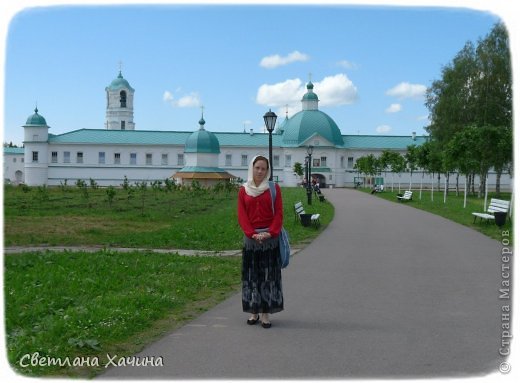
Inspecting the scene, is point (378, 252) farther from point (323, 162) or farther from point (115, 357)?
point (323, 162)

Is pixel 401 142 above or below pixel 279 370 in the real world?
above

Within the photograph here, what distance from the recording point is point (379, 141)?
248ft

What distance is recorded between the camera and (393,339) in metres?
5.38

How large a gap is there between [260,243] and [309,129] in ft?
222

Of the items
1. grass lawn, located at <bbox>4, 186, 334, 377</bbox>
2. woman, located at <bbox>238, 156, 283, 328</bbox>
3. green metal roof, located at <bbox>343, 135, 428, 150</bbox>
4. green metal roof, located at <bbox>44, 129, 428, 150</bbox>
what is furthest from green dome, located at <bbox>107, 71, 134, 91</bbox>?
woman, located at <bbox>238, 156, 283, 328</bbox>

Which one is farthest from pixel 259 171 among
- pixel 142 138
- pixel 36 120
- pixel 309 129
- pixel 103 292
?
pixel 142 138

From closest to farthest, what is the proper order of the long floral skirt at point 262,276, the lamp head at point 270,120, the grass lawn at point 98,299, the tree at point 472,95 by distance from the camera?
the grass lawn at point 98,299 < the long floral skirt at point 262,276 < the lamp head at point 270,120 < the tree at point 472,95

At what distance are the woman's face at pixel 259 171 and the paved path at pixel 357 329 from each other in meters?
1.40

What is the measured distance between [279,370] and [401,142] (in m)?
74.5

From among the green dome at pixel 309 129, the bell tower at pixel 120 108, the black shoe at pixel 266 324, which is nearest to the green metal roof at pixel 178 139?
the green dome at pixel 309 129

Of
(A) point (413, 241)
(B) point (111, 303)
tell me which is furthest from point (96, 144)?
(B) point (111, 303)

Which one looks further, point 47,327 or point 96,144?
point 96,144

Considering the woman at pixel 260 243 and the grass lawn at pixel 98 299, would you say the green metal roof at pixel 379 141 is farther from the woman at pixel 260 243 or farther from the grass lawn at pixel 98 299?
the woman at pixel 260 243

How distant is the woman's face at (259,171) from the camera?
5.82 meters
